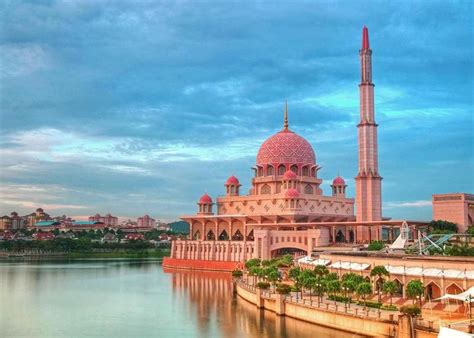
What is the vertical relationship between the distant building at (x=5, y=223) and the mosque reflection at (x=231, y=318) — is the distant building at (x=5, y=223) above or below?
above

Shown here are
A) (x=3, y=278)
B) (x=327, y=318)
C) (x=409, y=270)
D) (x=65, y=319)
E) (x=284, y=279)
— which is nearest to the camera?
(x=327, y=318)

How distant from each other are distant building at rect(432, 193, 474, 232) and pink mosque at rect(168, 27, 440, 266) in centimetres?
333

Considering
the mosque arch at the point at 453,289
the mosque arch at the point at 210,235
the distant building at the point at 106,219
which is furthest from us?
the distant building at the point at 106,219

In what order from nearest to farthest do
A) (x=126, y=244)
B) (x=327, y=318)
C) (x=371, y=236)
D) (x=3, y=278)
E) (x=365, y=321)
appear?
(x=365, y=321), (x=327, y=318), (x=3, y=278), (x=371, y=236), (x=126, y=244)

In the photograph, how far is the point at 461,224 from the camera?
51.4 meters

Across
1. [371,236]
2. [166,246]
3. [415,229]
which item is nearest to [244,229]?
[371,236]

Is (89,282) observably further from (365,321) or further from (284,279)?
(365,321)

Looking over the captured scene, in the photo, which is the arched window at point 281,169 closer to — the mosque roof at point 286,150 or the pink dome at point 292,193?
the mosque roof at point 286,150

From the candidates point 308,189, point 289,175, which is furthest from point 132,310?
point 308,189

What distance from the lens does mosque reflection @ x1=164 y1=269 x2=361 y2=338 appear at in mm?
24656

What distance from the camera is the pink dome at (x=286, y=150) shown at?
6194 centimetres

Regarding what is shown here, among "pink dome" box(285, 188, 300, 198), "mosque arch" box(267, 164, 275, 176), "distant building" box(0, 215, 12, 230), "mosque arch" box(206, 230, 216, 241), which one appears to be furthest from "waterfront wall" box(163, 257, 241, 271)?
"distant building" box(0, 215, 12, 230)

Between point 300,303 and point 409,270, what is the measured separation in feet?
16.5

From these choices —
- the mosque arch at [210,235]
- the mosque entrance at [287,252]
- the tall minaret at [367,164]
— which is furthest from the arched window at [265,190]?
the tall minaret at [367,164]
